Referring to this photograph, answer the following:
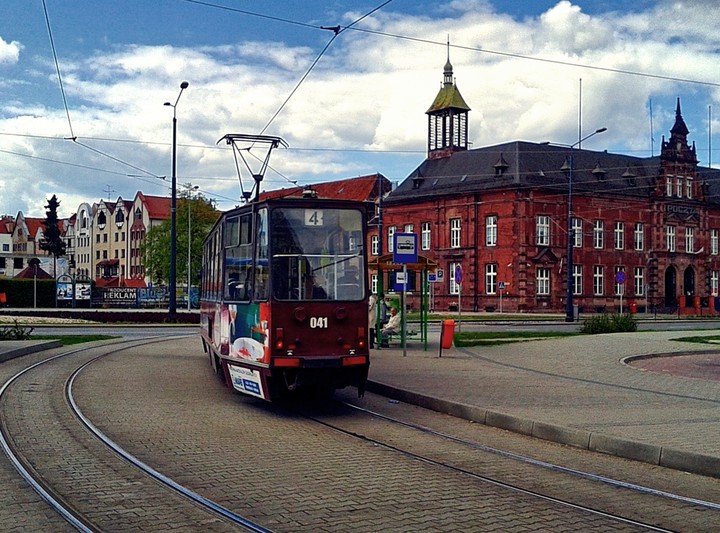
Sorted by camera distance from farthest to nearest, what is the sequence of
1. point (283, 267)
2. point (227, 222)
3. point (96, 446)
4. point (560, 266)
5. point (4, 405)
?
point (560, 266) < point (227, 222) < point (4, 405) < point (283, 267) < point (96, 446)

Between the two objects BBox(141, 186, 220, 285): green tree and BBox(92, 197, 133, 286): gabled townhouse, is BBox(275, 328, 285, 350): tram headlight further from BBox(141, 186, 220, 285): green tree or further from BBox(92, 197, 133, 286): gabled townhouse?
BBox(92, 197, 133, 286): gabled townhouse

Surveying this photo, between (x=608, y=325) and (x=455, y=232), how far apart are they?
3746cm

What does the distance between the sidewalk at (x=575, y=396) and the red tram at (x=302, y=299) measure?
6.70ft

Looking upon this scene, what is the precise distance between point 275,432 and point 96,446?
2313 mm

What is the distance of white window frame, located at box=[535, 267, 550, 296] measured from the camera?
66.6 meters

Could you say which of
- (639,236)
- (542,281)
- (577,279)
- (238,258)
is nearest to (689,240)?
(639,236)

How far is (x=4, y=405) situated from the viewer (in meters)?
13.0

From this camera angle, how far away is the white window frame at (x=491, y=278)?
67.5 meters

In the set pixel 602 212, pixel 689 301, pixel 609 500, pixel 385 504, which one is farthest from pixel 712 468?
pixel 689 301

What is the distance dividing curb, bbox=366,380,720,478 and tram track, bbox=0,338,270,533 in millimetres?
4822

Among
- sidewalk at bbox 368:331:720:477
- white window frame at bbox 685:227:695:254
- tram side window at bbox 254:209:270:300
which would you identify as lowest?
sidewalk at bbox 368:331:720:477

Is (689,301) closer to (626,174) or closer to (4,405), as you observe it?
(626,174)

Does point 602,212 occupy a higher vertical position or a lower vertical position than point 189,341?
higher

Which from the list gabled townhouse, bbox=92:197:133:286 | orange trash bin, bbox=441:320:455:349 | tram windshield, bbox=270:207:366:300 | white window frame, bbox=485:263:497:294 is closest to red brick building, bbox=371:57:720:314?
white window frame, bbox=485:263:497:294
